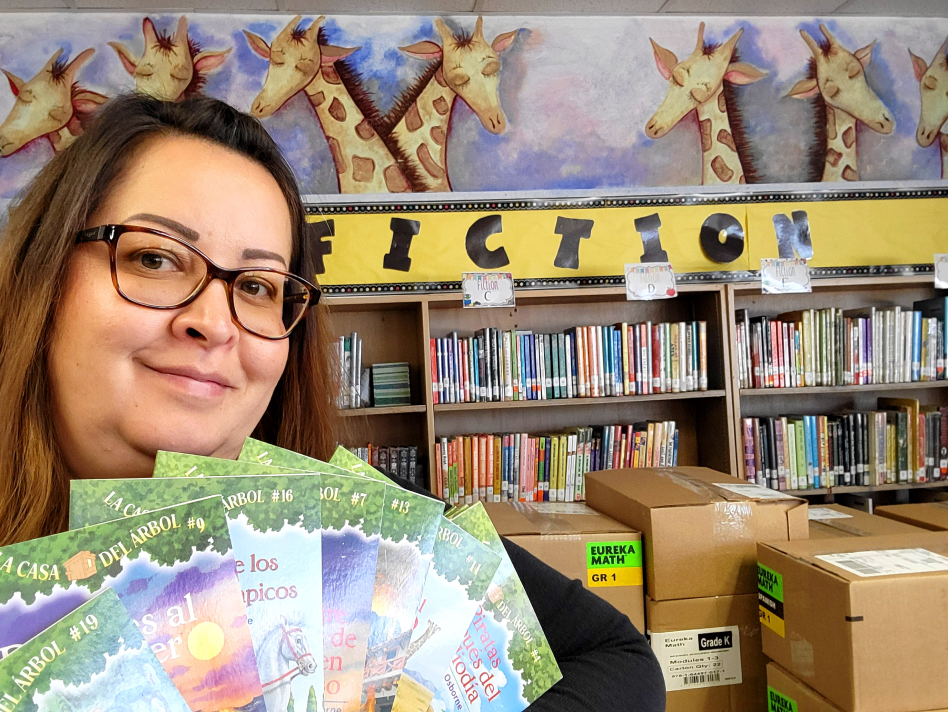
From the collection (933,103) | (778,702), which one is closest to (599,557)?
(778,702)

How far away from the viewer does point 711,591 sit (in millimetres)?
1334

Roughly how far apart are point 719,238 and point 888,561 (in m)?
2.50

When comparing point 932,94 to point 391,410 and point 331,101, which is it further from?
point 391,410

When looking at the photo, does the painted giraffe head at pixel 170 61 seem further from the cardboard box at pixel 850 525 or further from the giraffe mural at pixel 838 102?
the cardboard box at pixel 850 525

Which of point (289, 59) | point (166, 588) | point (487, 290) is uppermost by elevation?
point (289, 59)

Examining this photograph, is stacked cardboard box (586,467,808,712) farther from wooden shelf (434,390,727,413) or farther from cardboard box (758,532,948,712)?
wooden shelf (434,390,727,413)

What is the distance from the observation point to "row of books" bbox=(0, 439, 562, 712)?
366 millimetres

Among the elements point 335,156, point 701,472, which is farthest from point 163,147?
point 335,156

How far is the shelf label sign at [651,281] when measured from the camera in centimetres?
292

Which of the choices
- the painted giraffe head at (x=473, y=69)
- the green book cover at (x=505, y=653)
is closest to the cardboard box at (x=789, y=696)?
the green book cover at (x=505, y=653)

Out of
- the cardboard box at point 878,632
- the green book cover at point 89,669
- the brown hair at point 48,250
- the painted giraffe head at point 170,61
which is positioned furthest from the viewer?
the painted giraffe head at point 170,61

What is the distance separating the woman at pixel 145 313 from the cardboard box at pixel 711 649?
0.62 meters

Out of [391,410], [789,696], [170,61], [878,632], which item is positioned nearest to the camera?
[878,632]

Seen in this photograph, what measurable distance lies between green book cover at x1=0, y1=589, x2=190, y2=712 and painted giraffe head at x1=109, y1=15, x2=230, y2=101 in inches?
131
